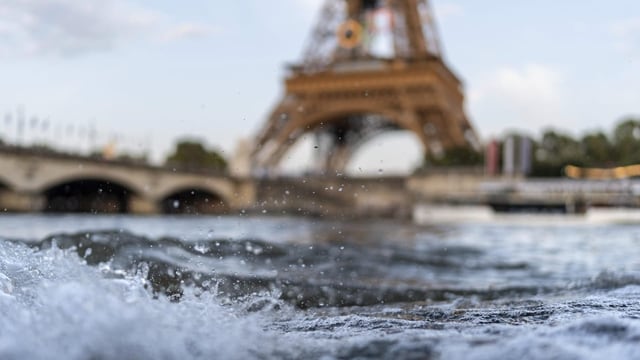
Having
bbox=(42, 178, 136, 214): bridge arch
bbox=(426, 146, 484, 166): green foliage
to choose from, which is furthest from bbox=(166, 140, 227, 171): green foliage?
bbox=(426, 146, 484, 166): green foliage

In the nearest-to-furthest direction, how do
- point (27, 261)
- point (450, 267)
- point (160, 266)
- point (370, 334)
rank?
point (370, 334) < point (27, 261) < point (160, 266) < point (450, 267)

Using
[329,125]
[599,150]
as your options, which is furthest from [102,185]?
[599,150]

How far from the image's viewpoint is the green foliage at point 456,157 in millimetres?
52656

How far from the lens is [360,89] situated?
A: 52.3 meters

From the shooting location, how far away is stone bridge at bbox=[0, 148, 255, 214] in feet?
120

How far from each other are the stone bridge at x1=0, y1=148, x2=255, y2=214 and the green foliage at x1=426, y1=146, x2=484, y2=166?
41.2 feet

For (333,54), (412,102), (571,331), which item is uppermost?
(333,54)

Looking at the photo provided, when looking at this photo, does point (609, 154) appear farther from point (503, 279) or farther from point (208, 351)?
point (208, 351)

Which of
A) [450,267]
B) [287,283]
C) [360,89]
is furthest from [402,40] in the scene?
[287,283]

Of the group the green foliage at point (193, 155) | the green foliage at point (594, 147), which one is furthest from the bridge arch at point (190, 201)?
the green foliage at point (594, 147)

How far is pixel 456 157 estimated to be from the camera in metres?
52.8

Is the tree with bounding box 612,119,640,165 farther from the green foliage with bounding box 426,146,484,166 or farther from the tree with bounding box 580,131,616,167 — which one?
the green foliage with bounding box 426,146,484,166

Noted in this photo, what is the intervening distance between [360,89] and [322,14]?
18.8 ft

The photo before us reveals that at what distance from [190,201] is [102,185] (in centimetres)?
1648
